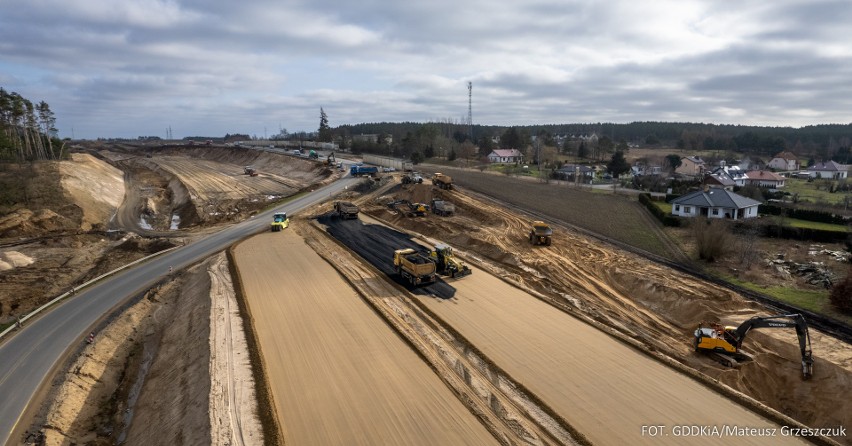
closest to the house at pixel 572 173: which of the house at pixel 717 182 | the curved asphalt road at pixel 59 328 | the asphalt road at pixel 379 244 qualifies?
the house at pixel 717 182

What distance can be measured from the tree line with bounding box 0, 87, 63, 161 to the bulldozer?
6634cm

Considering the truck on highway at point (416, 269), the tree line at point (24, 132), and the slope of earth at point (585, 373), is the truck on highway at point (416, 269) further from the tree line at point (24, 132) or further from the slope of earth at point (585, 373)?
the tree line at point (24, 132)

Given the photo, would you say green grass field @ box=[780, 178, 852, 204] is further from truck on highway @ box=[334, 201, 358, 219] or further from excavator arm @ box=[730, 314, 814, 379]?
truck on highway @ box=[334, 201, 358, 219]

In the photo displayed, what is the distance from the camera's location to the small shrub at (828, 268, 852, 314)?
25.4 m

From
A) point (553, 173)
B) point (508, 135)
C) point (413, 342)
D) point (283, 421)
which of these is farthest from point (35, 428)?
point (508, 135)

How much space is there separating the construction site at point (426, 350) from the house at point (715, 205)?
16263 millimetres

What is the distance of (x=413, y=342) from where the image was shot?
66.5 feet

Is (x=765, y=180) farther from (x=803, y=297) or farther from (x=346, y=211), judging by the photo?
(x=346, y=211)

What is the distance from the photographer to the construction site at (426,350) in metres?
15.2

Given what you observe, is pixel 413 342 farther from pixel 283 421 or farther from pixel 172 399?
pixel 172 399

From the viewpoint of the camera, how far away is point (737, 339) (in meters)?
21.1

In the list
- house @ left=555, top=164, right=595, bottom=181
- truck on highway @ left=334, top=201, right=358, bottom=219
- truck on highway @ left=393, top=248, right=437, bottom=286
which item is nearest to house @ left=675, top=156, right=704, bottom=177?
house @ left=555, top=164, right=595, bottom=181

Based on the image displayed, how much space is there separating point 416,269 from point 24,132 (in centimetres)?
8771

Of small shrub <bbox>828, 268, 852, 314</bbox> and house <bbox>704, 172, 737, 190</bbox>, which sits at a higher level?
house <bbox>704, 172, 737, 190</bbox>
